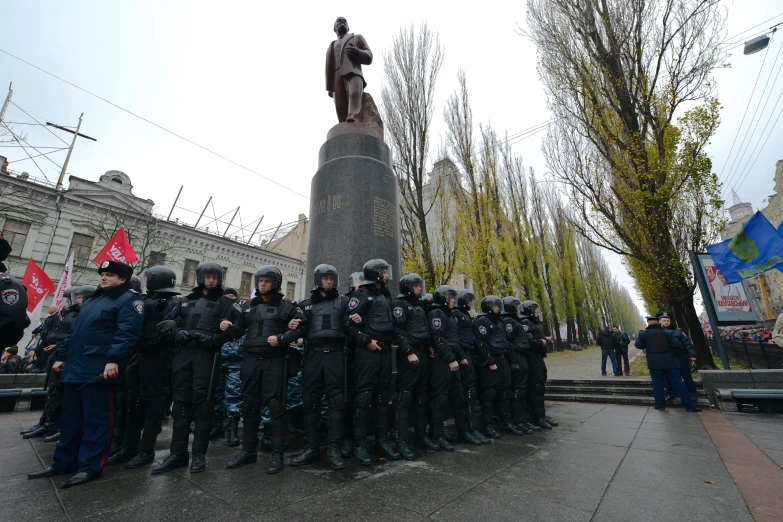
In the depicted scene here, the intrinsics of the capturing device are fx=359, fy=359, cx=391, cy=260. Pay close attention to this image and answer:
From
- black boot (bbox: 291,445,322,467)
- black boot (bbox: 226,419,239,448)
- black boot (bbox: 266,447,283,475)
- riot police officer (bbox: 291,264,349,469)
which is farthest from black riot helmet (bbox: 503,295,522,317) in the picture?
black boot (bbox: 226,419,239,448)

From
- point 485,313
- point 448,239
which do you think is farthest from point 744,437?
point 448,239

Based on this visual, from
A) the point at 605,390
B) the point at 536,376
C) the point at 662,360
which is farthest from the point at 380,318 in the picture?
the point at 605,390

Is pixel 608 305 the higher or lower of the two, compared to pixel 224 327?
higher

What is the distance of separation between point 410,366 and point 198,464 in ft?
7.50

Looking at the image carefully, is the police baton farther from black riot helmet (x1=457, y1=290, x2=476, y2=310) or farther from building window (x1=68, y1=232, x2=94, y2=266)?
building window (x1=68, y1=232, x2=94, y2=266)

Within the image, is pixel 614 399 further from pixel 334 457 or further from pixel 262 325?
pixel 262 325

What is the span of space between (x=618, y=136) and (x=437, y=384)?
36.0ft

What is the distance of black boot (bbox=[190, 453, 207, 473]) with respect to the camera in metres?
3.25

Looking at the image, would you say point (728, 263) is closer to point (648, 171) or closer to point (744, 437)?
point (648, 171)

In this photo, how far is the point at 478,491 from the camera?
283 cm

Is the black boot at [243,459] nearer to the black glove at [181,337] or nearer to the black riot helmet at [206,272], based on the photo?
the black glove at [181,337]

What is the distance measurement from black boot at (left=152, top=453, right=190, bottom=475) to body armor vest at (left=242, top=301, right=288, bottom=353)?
112 centimetres

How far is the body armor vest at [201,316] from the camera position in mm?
3719

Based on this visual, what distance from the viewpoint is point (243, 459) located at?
3475mm
